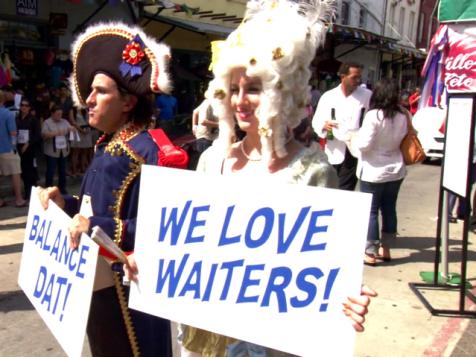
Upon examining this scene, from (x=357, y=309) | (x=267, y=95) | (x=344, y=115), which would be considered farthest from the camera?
(x=344, y=115)

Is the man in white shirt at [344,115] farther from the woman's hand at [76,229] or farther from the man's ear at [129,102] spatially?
the woman's hand at [76,229]

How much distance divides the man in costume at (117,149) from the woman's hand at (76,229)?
0.08 m

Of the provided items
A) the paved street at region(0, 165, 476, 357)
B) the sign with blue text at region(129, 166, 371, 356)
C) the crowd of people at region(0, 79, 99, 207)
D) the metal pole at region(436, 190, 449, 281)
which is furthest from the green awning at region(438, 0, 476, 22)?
the crowd of people at region(0, 79, 99, 207)

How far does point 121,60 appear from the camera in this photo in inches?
75.4

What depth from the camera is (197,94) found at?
14.7 metres

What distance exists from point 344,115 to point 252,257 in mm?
3978

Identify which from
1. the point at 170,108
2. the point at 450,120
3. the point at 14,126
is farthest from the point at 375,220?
the point at 170,108

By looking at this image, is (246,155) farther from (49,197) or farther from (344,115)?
(344,115)

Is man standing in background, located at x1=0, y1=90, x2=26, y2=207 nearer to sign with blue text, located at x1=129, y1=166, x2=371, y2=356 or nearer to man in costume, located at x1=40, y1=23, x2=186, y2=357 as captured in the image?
man in costume, located at x1=40, y1=23, x2=186, y2=357

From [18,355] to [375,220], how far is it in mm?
3146

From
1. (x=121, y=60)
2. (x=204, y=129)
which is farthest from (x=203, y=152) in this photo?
(x=204, y=129)

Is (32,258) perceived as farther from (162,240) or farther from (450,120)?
(450,120)

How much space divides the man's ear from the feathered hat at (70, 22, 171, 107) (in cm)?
2

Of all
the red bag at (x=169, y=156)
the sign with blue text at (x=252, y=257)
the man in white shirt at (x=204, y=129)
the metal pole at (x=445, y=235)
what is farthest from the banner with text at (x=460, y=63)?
the man in white shirt at (x=204, y=129)
